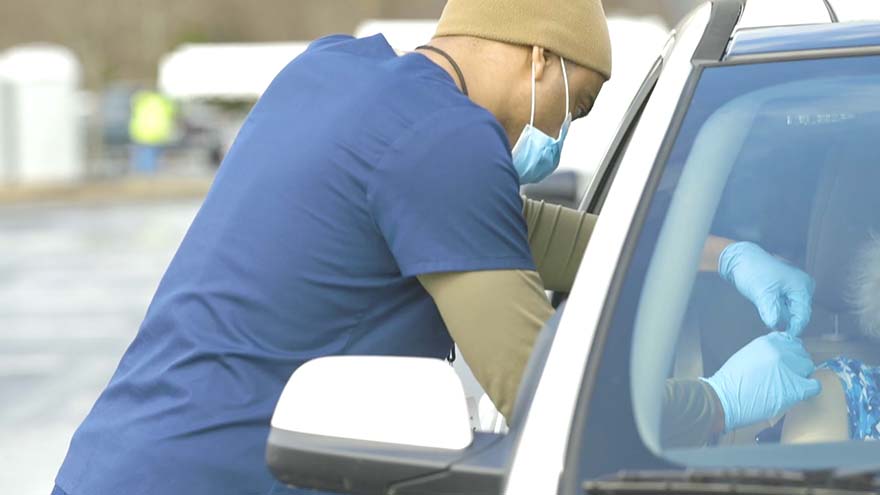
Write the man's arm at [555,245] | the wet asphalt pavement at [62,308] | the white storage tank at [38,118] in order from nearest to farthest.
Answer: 1. the man's arm at [555,245]
2. the wet asphalt pavement at [62,308]
3. the white storage tank at [38,118]

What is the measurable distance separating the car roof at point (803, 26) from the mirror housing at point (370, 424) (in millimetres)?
663

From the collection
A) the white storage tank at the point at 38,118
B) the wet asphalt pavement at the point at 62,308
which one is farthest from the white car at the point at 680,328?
the white storage tank at the point at 38,118

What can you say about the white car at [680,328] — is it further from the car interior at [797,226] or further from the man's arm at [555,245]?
the man's arm at [555,245]

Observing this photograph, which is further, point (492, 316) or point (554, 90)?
point (554, 90)

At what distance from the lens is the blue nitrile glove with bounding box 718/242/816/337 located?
2303 mm

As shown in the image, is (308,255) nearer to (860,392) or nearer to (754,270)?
(754,270)

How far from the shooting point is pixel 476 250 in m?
2.24

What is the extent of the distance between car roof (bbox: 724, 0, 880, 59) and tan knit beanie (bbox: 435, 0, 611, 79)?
0.23 m

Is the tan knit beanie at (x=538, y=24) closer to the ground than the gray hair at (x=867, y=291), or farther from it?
farther from it

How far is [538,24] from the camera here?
258 cm

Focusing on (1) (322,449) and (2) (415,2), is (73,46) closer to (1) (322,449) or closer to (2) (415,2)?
(2) (415,2)

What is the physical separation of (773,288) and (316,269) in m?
0.61

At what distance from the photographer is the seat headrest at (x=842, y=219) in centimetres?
238

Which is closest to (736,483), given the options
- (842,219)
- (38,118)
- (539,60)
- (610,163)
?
(842,219)
